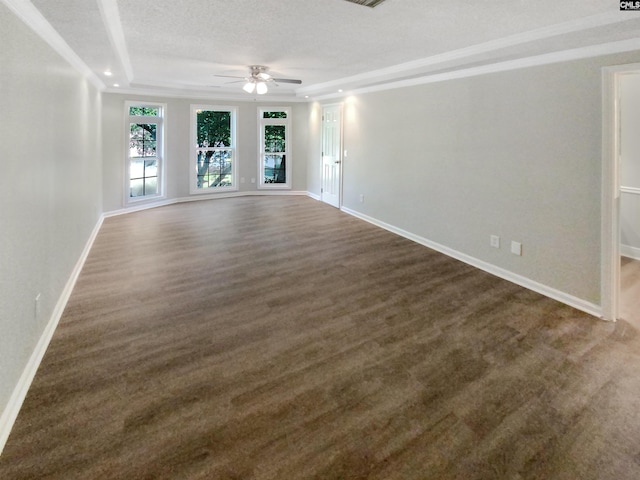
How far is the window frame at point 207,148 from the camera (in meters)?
8.20

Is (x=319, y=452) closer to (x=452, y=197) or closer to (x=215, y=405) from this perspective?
(x=215, y=405)

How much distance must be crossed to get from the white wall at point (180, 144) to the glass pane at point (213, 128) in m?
0.27

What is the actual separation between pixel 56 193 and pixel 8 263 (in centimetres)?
139

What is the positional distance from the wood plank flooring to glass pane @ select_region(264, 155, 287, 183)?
18.1 ft

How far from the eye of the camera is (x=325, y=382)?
2.29 metres

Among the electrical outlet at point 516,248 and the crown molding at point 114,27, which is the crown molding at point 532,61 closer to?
the electrical outlet at point 516,248

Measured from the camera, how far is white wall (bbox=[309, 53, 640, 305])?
3238 mm

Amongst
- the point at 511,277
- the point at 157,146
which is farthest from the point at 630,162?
the point at 157,146

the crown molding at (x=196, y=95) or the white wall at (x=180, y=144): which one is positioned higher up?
the crown molding at (x=196, y=95)

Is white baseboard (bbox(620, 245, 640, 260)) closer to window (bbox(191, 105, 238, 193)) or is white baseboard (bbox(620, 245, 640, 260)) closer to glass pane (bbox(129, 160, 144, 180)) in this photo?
window (bbox(191, 105, 238, 193))

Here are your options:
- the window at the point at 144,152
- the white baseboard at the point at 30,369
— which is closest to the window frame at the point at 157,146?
the window at the point at 144,152

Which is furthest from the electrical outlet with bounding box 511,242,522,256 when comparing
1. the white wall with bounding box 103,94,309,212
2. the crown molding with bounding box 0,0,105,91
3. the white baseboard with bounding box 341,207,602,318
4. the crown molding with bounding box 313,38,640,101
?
the white wall with bounding box 103,94,309,212

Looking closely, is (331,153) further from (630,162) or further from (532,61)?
(630,162)

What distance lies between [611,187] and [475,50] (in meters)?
1.78
